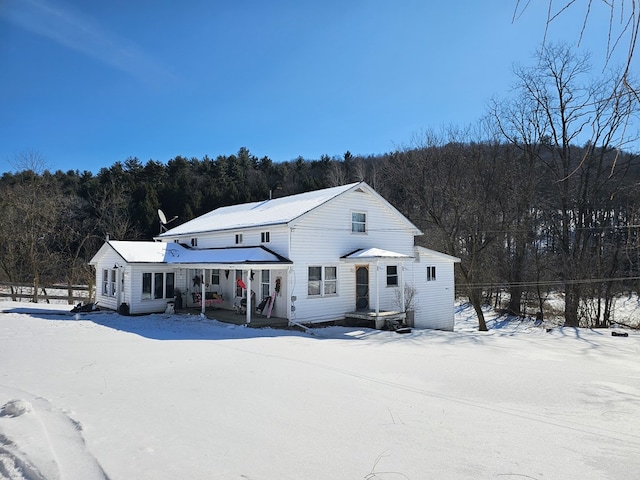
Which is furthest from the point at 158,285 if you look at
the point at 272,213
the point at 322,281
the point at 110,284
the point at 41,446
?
the point at 41,446

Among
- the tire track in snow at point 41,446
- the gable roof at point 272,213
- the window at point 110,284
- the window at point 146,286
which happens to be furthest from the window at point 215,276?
the tire track in snow at point 41,446

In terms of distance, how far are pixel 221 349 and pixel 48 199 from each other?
23273 mm

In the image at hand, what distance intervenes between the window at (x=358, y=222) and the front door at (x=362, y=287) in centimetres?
173

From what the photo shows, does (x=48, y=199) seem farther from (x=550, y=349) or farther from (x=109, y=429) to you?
(x=550, y=349)

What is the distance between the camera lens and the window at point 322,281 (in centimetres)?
1689

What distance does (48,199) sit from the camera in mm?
27094

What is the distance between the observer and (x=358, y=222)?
62.8 feet

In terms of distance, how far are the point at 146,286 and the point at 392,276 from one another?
1150cm

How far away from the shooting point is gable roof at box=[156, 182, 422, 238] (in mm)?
17328

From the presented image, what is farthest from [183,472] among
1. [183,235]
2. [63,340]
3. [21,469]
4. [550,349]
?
[183,235]

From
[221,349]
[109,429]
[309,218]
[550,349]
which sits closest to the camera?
[109,429]

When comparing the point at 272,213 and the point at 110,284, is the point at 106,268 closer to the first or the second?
the point at 110,284

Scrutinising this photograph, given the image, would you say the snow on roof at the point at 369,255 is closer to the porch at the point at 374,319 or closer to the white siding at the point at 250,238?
the porch at the point at 374,319

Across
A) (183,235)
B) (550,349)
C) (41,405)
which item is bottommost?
(550,349)
